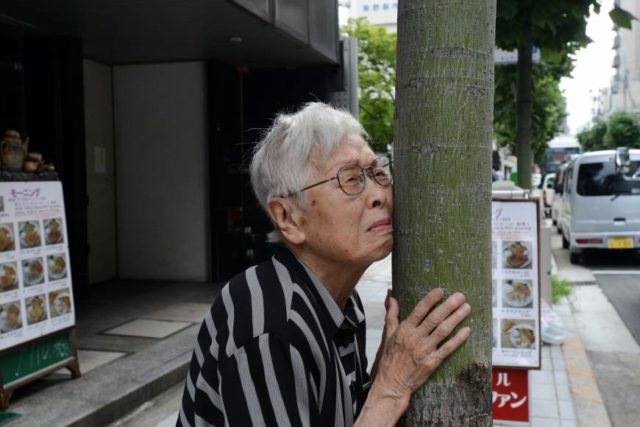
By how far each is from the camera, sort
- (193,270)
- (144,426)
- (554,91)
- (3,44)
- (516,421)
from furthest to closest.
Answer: (554,91)
(193,270)
(3,44)
(144,426)
(516,421)

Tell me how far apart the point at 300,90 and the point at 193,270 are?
3.06 metres

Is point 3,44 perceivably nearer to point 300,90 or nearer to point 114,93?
point 114,93

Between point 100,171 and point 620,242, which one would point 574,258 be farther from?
point 100,171

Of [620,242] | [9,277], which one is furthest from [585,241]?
[9,277]

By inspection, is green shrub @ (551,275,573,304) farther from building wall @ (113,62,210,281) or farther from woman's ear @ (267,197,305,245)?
woman's ear @ (267,197,305,245)

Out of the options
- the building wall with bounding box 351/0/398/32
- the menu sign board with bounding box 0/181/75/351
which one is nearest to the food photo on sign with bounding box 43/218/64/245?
the menu sign board with bounding box 0/181/75/351

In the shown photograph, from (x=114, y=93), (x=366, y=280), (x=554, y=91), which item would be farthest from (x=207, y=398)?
(x=554, y=91)

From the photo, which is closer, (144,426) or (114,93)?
(144,426)

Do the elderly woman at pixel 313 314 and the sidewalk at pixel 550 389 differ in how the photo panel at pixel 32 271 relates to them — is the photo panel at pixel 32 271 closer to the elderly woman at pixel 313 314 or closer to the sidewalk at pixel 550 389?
the sidewalk at pixel 550 389

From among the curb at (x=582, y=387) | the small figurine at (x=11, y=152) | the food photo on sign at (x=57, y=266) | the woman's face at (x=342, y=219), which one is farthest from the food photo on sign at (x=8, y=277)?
the curb at (x=582, y=387)

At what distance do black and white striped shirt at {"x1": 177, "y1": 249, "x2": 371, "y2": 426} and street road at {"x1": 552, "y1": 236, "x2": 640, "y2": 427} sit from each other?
13.7 feet

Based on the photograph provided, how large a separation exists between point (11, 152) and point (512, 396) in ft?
12.6

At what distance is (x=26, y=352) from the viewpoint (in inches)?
178

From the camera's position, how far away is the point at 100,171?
9.00m
